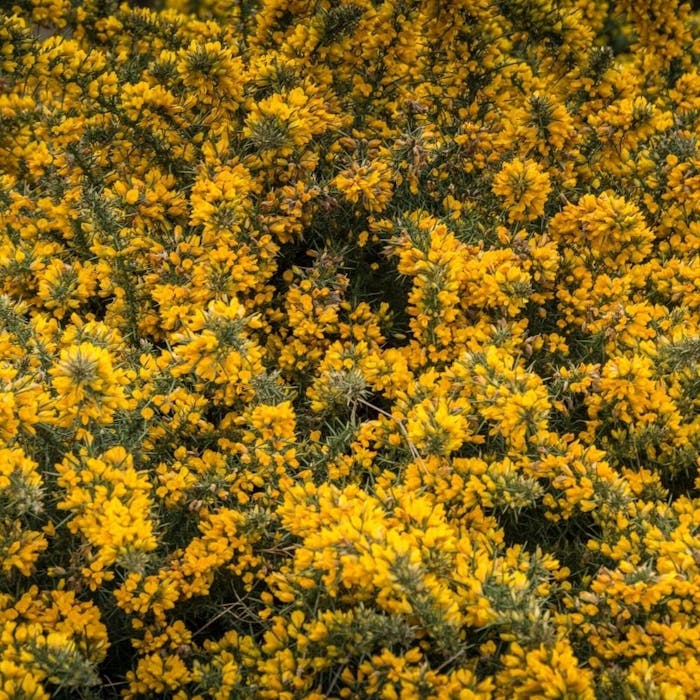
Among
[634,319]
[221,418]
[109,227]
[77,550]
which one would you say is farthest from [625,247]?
[77,550]

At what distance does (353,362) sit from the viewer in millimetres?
2506

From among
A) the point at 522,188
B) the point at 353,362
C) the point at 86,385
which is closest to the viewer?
the point at 86,385

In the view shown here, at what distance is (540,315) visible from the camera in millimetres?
2639

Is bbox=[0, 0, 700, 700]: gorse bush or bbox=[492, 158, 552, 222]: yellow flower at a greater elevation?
bbox=[492, 158, 552, 222]: yellow flower

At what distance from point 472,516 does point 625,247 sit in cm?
106

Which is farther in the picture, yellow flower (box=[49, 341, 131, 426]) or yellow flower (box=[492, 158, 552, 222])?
yellow flower (box=[492, 158, 552, 222])

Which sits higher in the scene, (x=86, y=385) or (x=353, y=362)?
(x=86, y=385)

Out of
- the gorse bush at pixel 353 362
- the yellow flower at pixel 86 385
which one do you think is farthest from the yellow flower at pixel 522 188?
the yellow flower at pixel 86 385

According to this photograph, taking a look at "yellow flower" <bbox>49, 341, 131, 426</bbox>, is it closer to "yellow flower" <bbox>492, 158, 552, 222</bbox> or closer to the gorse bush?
the gorse bush

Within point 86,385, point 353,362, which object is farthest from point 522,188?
point 86,385

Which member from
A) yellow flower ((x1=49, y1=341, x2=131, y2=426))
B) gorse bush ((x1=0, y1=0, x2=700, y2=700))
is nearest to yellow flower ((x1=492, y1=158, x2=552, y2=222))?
gorse bush ((x1=0, y1=0, x2=700, y2=700))

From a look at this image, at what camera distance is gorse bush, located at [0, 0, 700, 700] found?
75.3 inches

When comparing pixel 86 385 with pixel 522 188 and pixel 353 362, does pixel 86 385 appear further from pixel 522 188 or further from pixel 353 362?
pixel 522 188

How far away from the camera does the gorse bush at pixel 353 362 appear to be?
1.91 meters
